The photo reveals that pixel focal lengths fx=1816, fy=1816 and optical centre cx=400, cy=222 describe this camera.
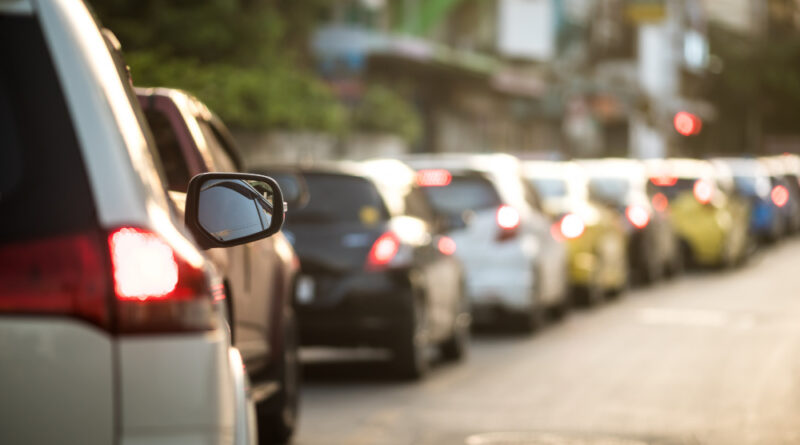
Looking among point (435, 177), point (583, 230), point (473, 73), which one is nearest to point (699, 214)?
point (583, 230)

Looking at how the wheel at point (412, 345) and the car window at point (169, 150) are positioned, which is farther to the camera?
the wheel at point (412, 345)

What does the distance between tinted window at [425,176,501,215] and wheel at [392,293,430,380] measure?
3.60 metres

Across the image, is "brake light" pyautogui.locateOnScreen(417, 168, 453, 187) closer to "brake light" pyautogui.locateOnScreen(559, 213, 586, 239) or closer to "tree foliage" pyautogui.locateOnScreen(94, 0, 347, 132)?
"brake light" pyautogui.locateOnScreen(559, 213, 586, 239)

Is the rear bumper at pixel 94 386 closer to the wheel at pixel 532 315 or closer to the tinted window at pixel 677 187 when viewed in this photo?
the wheel at pixel 532 315

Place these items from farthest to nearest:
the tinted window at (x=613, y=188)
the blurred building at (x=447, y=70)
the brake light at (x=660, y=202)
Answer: the blurred building at (x=447, y=70) → the brake light at (x=660, y=202) → the tinted window at (x=613, y=188)

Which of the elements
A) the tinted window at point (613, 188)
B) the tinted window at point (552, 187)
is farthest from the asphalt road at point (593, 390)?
the tinted window at point (613, 188)

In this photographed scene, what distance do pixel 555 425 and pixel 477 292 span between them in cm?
606

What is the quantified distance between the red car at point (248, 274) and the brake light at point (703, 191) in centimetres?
1817

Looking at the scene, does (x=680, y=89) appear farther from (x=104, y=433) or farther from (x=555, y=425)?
(x=104, y=433)

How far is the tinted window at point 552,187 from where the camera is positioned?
20000 mm

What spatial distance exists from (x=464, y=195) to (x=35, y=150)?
12411 millimetres

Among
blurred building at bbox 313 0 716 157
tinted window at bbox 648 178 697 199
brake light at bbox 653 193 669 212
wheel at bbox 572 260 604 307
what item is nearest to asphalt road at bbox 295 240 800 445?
wheel at bbox 572 260 604 307

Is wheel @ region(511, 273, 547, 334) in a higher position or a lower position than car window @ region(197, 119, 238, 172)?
lower

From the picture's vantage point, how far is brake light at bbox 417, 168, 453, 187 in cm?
1560
